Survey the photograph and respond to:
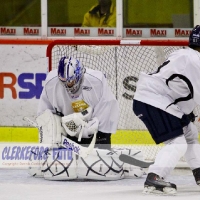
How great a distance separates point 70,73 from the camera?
719cm

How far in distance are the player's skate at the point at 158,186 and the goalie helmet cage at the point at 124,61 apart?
1.59 meters

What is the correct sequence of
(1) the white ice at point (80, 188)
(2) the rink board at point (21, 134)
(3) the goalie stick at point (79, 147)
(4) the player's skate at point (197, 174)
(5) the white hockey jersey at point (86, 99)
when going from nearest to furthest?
(1) the white ice at point (80, 188)
(4) the player's skate at point (197, 174)
(3) the goalie stick at point (79, 147)
(5) the white hockey jersey at point (86, 99)
(2) the rink board at point (21, 134)

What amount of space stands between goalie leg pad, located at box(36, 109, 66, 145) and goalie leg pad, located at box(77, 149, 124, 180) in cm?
23

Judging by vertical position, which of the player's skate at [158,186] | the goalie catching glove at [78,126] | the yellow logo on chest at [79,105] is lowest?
the player's skate at [158,186]

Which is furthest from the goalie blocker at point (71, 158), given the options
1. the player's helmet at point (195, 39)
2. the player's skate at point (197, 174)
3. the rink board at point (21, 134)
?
the player's helmet at point (195, 39)

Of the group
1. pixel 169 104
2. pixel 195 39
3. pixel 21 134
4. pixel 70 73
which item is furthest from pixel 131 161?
pixel 21 134

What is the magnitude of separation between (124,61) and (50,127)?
159 cm

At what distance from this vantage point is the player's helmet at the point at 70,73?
7.18 m

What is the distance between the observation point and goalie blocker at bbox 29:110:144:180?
7.38 meters

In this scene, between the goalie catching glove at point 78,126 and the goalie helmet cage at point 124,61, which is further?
the goalie helmet cage at point 124,61

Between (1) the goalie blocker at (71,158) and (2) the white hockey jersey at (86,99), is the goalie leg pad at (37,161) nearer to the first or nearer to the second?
(1) the goalie blocker at (71,158)

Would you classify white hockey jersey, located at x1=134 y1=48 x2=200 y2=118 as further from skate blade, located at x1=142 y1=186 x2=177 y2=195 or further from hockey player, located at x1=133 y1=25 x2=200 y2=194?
skate blade, located at x1=142 y1=186 x2=177 y2=195

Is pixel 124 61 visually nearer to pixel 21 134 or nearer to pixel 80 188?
pixel 21 134

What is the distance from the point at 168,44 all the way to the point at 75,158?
48.4 inches
